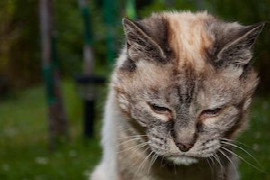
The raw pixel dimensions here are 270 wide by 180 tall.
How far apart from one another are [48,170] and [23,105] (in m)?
10.1

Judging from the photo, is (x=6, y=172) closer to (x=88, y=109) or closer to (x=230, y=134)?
(x=88, y=109)

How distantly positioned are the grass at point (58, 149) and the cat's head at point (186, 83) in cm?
81

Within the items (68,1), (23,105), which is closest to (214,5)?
(68,1)

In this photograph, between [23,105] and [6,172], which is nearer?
[6,172]

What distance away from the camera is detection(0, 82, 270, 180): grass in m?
5.96

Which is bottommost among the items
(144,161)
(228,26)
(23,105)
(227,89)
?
(23,105)

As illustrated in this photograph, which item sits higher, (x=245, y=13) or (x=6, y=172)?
(x=245, y=13)

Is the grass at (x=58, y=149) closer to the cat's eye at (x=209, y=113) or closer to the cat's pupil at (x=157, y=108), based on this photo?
the cat's eye at (x=209, y=113)

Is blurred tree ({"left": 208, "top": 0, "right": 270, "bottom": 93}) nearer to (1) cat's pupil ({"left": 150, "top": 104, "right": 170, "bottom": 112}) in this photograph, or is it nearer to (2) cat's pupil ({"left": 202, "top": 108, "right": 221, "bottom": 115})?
(2) cat's pupil ({"left": 202, "top": 108, "right": 221, "bottom": 115})

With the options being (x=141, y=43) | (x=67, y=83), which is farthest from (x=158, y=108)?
(x=67, y=83)

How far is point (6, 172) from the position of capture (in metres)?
7.93

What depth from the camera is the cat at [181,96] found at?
441 centimetres

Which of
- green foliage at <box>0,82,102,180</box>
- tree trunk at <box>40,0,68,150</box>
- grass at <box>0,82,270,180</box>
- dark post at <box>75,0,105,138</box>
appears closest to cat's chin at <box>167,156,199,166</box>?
grass at <box>0,82,270,180</box>

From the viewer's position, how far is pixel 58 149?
976 cm
